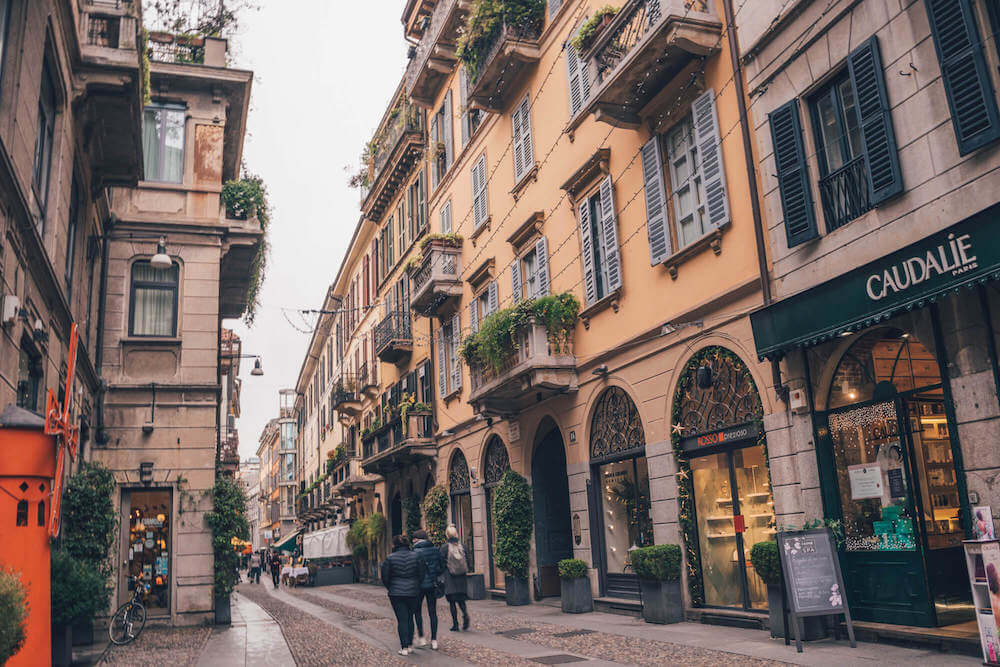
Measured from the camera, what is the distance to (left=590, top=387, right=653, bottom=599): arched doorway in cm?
1502

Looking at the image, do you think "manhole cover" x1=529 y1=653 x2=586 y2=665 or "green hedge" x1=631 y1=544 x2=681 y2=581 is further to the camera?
"green hedge" x1=631 y1=544 x2=681 y2=581

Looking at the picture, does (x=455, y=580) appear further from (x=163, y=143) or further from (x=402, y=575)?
(x=163, y=143)

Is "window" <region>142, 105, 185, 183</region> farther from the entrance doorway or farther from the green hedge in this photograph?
the green hedge

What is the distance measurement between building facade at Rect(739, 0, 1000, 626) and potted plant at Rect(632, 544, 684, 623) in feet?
7.72

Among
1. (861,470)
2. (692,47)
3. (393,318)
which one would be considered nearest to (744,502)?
(861,470)

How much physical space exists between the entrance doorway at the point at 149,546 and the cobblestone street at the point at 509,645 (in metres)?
1.48

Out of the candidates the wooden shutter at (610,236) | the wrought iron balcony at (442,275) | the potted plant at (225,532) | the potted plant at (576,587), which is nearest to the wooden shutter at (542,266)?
the wooden shutter at (610,236)

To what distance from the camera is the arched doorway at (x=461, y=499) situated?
23.5 meters

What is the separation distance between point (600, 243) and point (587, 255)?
16.8 inches

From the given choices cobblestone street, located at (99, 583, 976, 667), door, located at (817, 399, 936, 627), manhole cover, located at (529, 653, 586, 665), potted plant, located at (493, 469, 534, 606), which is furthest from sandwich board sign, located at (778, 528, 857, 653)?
potted plant, located at (493, 469, 534, 606)

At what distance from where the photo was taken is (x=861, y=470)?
401 inches

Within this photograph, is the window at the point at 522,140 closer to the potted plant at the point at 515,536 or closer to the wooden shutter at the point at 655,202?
the wooden shutter at the point at 655,202

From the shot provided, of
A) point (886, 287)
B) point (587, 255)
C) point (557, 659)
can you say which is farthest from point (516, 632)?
point (886, 287)

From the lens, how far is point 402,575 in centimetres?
1169
